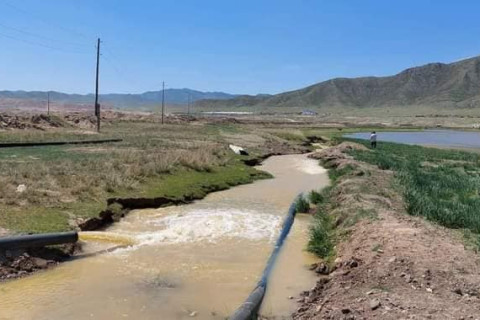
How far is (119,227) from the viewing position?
62.3 feet

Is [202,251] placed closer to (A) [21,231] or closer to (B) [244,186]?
(A) [21,231]

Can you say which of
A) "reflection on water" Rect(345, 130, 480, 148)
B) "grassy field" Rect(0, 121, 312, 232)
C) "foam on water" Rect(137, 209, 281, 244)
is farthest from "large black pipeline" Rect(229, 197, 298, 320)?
"reflection on water" Rect(345, 130, 480, 148)

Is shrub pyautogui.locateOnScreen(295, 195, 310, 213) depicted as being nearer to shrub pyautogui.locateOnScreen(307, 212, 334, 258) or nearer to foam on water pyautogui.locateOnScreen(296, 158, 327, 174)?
shrub pyautogui.locateOnScreen(307, 212, 334, 258)

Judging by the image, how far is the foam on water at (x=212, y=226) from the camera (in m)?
17.7

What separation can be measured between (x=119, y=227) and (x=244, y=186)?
41.3ft

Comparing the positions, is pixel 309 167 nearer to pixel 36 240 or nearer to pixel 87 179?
pixel 87 179

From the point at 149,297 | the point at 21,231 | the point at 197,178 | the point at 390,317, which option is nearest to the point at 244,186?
the point at 197,178

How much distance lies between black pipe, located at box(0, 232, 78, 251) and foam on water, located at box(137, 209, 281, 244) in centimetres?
231

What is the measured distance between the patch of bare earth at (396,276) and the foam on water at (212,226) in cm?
329

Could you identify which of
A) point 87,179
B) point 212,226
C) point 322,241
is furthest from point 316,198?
point 87,179

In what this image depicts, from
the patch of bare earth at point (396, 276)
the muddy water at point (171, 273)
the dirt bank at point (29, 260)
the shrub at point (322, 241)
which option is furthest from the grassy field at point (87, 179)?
the patch of bare earth at point (396, 276)

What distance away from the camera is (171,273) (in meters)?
13.9

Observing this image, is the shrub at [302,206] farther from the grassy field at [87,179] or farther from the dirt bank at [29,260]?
the dirt bank at [29,260]

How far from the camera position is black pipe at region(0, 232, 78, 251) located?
45.4 ft
